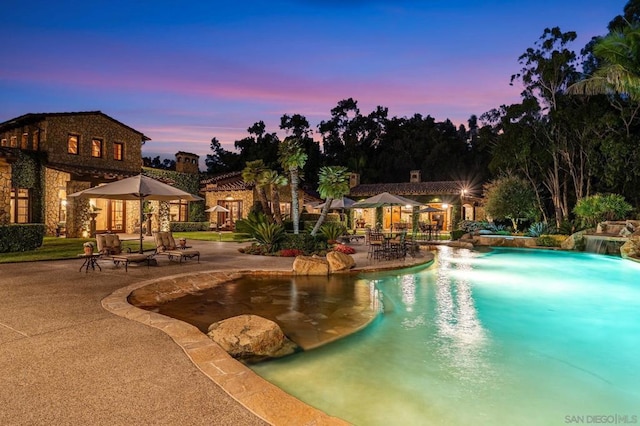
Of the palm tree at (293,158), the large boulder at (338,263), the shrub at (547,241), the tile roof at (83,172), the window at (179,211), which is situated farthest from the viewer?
the window at (179,211)

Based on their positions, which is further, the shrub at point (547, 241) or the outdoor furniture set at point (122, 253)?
the shrub at point (547, 241)

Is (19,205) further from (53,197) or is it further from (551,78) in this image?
(551,78)

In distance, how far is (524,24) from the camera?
2277 centimetres

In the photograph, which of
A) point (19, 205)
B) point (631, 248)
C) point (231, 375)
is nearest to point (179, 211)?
point (19, 205)

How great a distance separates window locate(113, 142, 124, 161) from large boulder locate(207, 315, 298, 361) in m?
23.5

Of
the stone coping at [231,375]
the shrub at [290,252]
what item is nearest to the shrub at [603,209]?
the shrub at [290,252]

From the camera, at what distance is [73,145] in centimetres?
2264

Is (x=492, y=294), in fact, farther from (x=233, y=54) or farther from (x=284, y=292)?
(x=233, y=54)

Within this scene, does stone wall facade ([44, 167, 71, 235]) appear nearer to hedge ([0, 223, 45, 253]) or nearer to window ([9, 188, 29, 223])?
window ([9, 188, 29, 223])

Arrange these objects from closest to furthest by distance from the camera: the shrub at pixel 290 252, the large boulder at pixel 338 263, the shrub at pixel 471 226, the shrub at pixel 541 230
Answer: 1. the large boulder at pixel 338 263
2. the shrub at pixel 290 252
3. the shrub at pixel 541 230
4. the shrub at pixel 471 226

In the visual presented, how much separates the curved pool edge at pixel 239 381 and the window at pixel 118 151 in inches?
894

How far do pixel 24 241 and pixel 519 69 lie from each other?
30458 mm

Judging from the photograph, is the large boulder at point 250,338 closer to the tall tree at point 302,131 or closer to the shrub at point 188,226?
the shrub at point 188,226

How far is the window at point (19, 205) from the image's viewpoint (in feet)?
65.3
